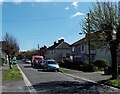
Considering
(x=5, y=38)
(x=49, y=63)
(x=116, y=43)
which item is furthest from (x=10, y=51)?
(x=116, y=43)

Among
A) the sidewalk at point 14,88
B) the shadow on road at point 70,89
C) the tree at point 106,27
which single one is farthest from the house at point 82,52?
the sidewalk at point 14,88

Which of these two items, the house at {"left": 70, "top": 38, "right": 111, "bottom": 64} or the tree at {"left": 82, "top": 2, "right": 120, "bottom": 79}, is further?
the house at {"left": 70, "top": 38, "right": 111, "bottom": 64}

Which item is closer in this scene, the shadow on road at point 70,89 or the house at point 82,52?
the shadow on road at point 70,89

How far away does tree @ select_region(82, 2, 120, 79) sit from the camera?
1366 centimetres

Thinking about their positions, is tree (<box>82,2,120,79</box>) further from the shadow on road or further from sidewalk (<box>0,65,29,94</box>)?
Answer: sidewalk (<box>0,65,29,94</box>)

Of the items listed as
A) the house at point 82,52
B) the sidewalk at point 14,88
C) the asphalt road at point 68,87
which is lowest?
the asphalt road at point 68,87

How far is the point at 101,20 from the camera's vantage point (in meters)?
13.9

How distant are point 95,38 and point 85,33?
0.99 meters

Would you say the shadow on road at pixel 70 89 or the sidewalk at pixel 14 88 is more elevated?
the sidewalk at pixel 14 88

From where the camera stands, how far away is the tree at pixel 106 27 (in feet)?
44.8

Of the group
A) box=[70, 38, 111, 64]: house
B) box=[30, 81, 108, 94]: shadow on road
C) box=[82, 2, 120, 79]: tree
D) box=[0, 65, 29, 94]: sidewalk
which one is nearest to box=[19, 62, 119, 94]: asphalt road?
box=[30, 81, 108, 94]: shadow on road

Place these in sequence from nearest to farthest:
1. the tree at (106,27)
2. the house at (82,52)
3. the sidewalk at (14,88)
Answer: the sidewalk at (14,88)
the tree at (106,27)
the house at (82,52)

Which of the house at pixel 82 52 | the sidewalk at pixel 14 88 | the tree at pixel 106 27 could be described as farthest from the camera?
the house at pixel 82 52

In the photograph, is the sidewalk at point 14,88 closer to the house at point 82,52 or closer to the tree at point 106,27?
the tree at point 106,27
